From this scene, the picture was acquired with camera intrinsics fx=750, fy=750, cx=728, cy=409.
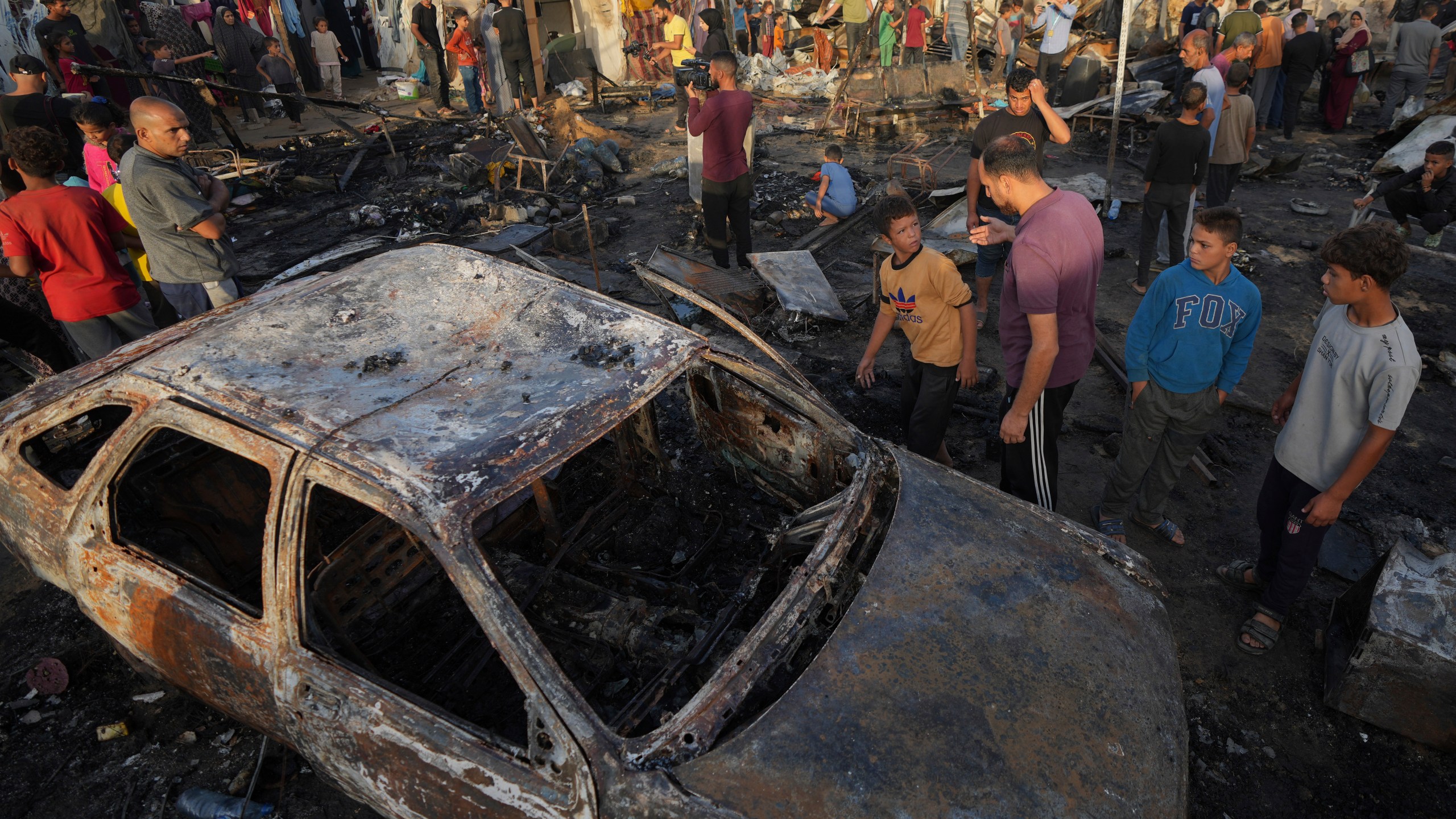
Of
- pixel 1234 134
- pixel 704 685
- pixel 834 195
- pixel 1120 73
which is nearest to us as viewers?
pixel 704 685

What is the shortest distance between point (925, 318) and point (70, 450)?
3.92 metres

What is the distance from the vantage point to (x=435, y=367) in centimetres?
281

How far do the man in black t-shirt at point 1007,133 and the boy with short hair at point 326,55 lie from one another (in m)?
15.5

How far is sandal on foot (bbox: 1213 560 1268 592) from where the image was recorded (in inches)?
145

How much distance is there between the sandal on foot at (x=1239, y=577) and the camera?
3.68m

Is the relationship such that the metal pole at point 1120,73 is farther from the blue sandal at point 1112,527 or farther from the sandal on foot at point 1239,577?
the sandal on foot at point 1239,577

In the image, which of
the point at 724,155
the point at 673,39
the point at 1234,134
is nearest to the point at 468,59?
the point at 673,39

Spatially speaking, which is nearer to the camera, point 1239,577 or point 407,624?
point 407,624

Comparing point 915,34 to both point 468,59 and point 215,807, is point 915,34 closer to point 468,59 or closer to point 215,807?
point 468,59

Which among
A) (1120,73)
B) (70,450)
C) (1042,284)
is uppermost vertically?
(1120,73)

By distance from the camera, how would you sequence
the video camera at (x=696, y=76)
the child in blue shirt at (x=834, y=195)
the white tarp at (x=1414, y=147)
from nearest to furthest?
the video camera at (x=696, y=76)
the child in blue shirt at (x=834, y=195)
the white tarp at (x=1414, y=147)

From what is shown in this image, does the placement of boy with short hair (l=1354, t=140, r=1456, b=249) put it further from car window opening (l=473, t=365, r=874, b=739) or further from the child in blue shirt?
car window opening (l=473, t=365, r=874, b=739)

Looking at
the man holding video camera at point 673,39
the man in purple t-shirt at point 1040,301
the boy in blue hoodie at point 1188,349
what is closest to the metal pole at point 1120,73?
the boy in blue hoodie at point 1188,349

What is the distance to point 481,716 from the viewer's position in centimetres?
291
